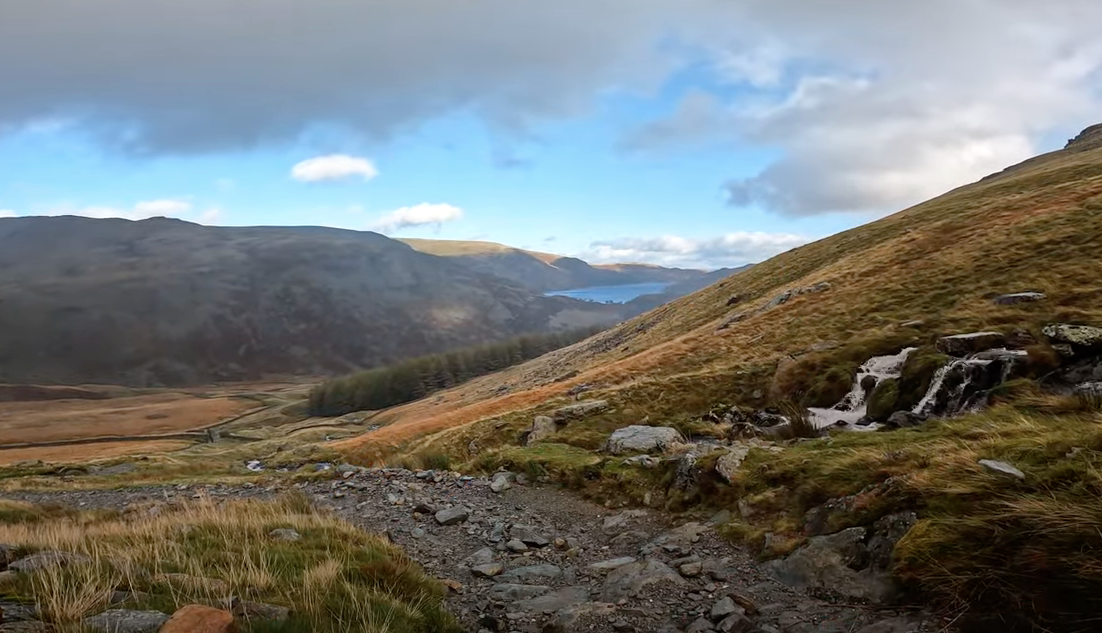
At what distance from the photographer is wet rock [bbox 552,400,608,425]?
30156 millimetres

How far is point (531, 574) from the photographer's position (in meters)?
10.5

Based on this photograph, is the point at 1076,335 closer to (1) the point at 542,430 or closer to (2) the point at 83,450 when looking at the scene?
(1) the point at 542,430

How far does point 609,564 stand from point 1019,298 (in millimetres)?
27250

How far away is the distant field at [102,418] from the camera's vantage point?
151m

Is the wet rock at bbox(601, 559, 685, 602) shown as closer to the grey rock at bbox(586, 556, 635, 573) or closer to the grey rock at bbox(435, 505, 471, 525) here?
the grey rock at bbox(586, 556, 635, 573)

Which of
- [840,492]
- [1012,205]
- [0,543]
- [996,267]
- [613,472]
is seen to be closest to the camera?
[0,543]

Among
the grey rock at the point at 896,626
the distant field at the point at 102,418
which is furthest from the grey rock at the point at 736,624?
the distant field at the point at 102,418

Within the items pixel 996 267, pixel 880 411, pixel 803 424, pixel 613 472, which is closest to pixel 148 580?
pixel 613 472

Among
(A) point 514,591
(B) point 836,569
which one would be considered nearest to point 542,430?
(A) point 514,591

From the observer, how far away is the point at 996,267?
112 feet

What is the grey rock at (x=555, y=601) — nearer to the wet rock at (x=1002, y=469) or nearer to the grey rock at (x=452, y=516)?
the grey rock at (x=452, y=516)

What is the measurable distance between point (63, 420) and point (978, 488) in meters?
218

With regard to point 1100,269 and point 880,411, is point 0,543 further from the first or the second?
point 1100,269

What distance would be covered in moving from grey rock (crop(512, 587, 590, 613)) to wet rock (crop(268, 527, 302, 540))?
166 inches
